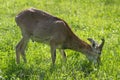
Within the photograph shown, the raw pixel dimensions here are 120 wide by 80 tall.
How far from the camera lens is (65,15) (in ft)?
50.9

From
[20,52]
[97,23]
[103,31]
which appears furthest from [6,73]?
[97,23]

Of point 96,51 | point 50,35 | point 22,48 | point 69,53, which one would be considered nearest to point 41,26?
point 50,35

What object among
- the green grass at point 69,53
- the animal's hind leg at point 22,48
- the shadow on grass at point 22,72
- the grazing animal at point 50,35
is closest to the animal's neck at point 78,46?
the grazing animal at point 50,35

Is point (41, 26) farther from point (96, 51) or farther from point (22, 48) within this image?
point (96, 51)

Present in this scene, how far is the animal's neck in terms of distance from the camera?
934 cm

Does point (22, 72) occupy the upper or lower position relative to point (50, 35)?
lower

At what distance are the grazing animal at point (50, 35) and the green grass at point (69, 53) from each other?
0.26 m

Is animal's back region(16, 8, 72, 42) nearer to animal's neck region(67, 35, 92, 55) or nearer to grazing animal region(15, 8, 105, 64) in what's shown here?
grazing animal region(15, 8, 105, 64)

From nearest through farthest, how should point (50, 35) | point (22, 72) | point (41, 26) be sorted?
point (22, 72)
point (50, 35)
point (41, 26)

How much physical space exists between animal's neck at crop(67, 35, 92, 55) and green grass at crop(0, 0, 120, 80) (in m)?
0.26

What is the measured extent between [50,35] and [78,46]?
77 centimetres

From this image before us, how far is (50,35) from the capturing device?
30.0ft

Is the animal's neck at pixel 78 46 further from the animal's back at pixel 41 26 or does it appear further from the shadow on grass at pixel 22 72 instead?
the shadow on grass at pixel 22 72

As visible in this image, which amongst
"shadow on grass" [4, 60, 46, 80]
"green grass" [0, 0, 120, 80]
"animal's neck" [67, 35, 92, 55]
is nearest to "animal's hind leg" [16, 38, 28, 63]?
"green grass" [0, 0, 120, 80]
